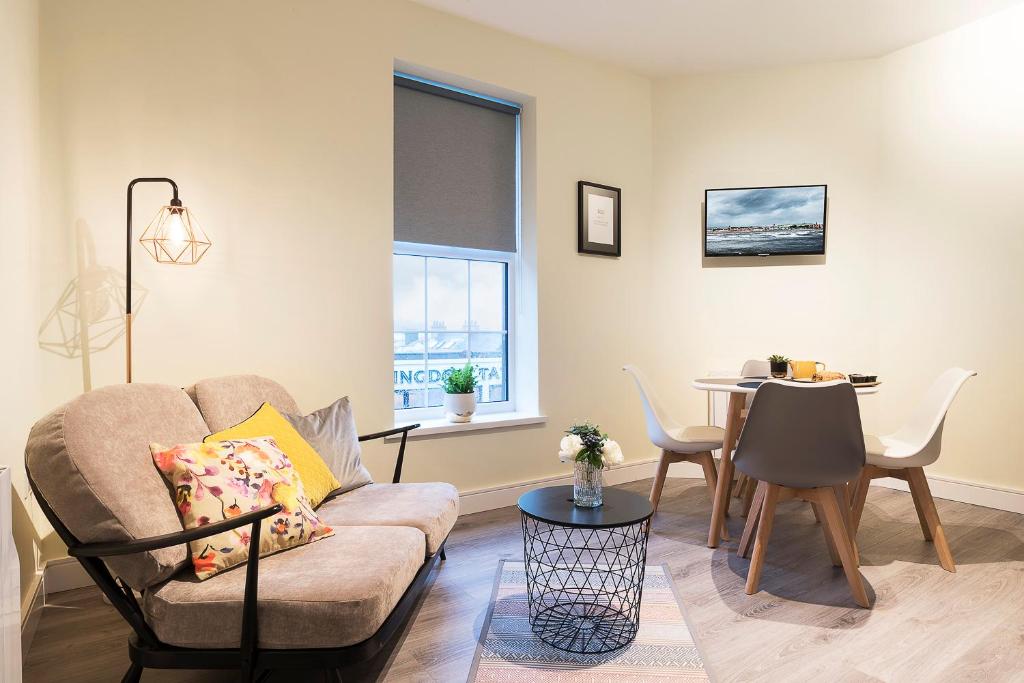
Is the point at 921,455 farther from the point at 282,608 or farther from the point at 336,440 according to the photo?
the point at 282,608

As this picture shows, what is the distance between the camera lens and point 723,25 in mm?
3896

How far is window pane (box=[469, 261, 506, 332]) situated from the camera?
4043 millimetres

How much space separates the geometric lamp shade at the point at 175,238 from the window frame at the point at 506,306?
1102 mm

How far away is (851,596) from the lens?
8.30ft

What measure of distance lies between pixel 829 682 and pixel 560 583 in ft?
3.46

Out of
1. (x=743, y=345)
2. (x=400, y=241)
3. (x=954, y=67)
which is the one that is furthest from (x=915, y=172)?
(x=400, y=241)

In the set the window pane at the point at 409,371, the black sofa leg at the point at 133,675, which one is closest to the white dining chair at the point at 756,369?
the window pane at the point at 409,371

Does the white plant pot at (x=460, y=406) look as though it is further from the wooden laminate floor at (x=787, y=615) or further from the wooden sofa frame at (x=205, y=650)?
the wooden sofa frame at (x=205, y=650)

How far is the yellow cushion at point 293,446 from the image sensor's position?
2346 mm

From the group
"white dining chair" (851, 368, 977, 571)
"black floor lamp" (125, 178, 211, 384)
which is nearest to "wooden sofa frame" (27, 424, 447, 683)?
"black floor lamp" (125, 178, 211, 384)

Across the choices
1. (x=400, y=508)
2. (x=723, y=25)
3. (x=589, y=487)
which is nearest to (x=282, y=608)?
(x=400, y=508)

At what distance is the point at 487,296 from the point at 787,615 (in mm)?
2480

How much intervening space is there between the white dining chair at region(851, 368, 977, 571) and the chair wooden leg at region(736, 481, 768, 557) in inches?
17.7

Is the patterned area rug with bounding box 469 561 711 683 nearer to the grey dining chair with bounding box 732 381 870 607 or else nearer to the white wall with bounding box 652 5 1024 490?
the grey dining chair with bounding box 732 381 870 607
